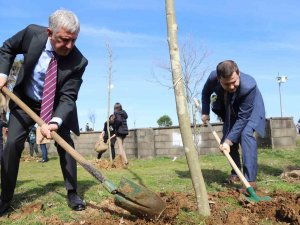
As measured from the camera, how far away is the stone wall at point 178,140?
42.9 ft

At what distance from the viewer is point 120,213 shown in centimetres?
403

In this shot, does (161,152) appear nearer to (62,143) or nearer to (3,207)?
(3,207)

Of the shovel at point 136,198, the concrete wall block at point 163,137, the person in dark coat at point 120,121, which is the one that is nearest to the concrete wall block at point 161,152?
the concrete wall block at point 163,137

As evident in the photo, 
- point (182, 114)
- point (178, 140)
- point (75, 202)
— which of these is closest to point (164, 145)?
point (178, 140)

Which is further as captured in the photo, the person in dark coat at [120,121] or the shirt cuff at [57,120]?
the person in dark coat at [120,121]

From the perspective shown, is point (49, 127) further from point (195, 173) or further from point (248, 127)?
point (248, 127)

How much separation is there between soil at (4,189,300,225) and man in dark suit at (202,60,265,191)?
0.60m

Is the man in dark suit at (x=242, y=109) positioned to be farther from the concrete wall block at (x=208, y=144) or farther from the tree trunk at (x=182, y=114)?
the concrete wall block at (x=208, y=144)

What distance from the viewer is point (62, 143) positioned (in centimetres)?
371

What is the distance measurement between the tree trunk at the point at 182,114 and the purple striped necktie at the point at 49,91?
1.20 meters

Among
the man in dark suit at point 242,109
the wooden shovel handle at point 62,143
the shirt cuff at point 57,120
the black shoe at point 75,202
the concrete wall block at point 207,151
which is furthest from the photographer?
the concrete wall block at point 207,151

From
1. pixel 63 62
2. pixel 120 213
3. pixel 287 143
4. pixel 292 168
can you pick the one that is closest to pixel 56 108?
pixel 63 62

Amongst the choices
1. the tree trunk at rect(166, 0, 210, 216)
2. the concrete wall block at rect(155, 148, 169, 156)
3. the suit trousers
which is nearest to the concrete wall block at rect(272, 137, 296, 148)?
the concrete wall block at rect(155, 148, 169, 156)

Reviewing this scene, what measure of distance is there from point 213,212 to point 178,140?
11030 mm
